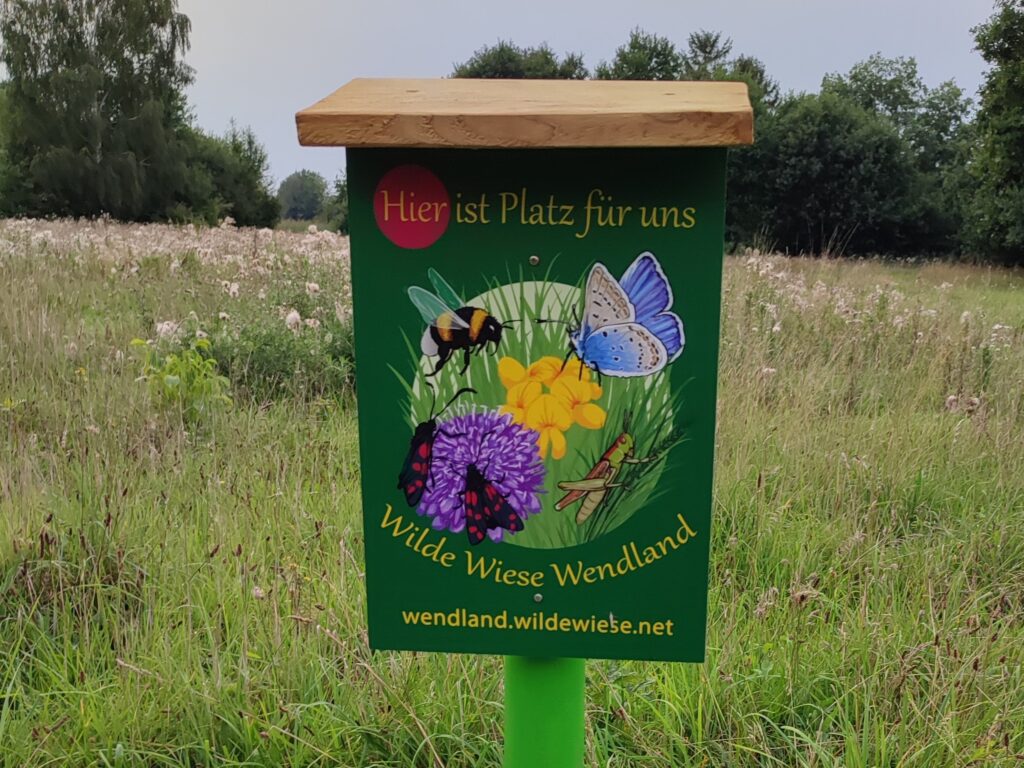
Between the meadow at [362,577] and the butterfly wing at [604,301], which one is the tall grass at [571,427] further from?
the meadow at [362,577]

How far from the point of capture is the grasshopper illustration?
1.20 m

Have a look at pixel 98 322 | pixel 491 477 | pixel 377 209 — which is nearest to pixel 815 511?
pixel 491 477

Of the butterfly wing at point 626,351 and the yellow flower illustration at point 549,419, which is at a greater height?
the butterfly wing at point 626,351

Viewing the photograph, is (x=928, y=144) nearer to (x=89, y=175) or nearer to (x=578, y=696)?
(x=89, y=175)

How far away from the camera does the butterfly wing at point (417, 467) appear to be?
4.00ft

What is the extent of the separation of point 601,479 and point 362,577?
1.31m

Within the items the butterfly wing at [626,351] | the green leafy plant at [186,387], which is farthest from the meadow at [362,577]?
the butterfly wing at [626,351]

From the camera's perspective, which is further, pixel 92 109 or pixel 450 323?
pixel 92 109

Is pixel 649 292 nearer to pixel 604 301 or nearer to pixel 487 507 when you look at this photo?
pixel 604 301

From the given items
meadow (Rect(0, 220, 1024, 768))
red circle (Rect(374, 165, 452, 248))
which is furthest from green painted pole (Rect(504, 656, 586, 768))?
red circle (Rect(374, 165, 452, 248))

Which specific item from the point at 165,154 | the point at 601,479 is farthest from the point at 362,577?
the point at 165,154

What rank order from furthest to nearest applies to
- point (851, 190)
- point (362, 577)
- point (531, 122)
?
point (851, 190) < point (362, 577) < point (531, 122)

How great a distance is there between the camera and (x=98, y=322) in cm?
503

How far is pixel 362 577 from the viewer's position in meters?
2.31
